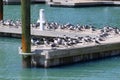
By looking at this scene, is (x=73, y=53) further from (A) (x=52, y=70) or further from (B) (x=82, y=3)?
(B) (x=82, y=3)

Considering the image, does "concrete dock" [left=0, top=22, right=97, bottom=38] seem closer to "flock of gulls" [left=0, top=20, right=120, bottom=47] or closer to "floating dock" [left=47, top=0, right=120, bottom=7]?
"flock of gulls" [left=0, top=20, right=120, bottom=47]

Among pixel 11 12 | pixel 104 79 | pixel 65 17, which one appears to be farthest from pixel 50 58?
pixel 11 12

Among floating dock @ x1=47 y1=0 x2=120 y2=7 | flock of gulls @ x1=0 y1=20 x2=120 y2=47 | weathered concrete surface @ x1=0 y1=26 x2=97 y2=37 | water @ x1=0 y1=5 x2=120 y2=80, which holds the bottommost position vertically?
floating dock @ x1=47 y1=0 x2=120 y2=7

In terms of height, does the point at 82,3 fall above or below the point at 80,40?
below

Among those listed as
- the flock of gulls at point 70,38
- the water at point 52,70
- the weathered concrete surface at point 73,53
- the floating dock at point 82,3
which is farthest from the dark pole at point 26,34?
the floating dock at point 82,3

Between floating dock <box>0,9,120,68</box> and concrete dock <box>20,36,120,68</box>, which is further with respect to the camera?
floating dock <box>0,9,120,68</box>

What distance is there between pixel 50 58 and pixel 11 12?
48695mm

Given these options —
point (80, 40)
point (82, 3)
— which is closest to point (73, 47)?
point (80, 40)

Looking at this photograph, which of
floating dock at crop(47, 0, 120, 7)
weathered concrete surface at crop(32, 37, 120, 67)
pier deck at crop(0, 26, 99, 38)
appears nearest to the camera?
weathered concrete surface at crop(32, 37, 120, 67)

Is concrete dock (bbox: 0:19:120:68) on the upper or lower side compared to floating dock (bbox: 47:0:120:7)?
upper

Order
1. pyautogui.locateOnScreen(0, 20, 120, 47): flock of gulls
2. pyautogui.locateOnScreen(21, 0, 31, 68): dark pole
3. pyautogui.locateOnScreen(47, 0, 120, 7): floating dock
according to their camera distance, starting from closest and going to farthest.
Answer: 1. pyautogui.locateOnScreen(21, 0, 31, 68): dark pole
2. pyautogui.locateOnScreen(0, 20, 120, 47): flock of gulls
3. pyautogui.locateOnScreen(47, 0, 120, 7): floating dock

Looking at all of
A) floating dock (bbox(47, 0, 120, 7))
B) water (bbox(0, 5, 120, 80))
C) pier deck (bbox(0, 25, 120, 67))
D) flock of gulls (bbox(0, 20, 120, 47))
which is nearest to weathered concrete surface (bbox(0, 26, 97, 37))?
water (bbox(0, 5, 120, 80))

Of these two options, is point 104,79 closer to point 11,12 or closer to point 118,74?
point 118,74

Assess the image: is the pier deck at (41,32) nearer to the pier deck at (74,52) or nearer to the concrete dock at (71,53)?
the pier deck at (74,52)
